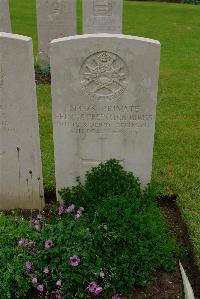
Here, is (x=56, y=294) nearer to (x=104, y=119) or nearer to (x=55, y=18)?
(x=104, y=119)

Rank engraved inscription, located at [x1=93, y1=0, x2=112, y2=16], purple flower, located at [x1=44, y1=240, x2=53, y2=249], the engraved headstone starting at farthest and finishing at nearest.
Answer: engraved inscription, located at [x1=93, y1=0, x2=112, y2=16] → the engraved headstone → purple flower, located at [x1=44, y1=240, x2=53, y2=249]

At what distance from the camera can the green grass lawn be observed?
18.1ft

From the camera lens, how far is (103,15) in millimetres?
9734

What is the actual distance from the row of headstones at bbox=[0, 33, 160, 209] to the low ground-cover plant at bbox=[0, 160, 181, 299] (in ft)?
1.70

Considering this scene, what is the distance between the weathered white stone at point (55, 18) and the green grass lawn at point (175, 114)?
174cm

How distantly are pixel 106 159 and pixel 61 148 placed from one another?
19.5 inches

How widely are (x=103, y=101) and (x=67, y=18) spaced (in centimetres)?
638

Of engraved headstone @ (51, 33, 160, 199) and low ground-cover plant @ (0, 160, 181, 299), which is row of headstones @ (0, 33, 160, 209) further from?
low ground-cover plant @ (0, 160, 181, 299)

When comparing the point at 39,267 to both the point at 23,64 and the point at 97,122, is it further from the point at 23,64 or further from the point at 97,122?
the point at 23,64

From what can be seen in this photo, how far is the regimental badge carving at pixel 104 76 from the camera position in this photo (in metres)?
4.30

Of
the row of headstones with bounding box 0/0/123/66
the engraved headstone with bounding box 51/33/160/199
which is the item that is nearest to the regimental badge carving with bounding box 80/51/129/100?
the engraved headstone with bounding box 51/33/160/199

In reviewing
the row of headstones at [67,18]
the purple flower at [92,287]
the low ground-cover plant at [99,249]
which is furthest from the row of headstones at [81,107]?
the row of headstones at [67,18]

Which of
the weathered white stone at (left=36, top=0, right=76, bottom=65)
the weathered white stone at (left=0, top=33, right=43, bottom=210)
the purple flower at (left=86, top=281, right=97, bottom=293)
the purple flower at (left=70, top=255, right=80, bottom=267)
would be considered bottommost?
the purple flower at (left=86, top=281, right=97, bottom=293)

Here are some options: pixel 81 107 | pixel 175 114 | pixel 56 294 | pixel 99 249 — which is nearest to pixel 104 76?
pixel 81 107
